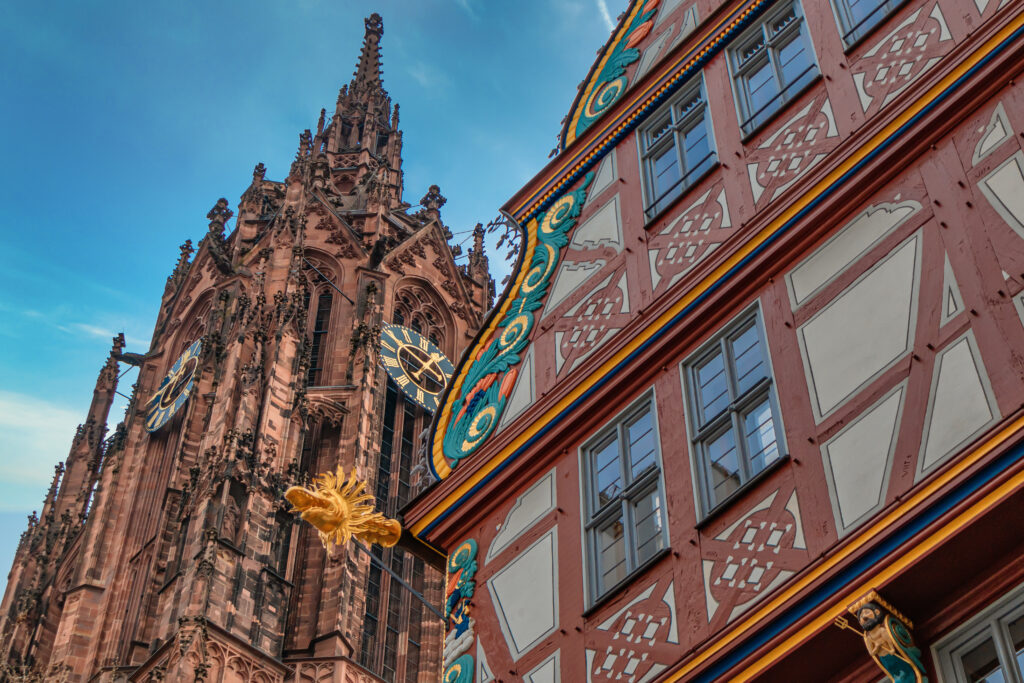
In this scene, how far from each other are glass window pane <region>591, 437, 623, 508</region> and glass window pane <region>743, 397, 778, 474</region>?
1.06m

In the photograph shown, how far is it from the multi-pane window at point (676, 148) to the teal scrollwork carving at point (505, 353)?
0.72 m

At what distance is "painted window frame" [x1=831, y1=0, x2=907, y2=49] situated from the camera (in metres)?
10.7

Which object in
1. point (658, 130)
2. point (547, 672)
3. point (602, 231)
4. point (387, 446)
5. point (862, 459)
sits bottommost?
point (547, 672)

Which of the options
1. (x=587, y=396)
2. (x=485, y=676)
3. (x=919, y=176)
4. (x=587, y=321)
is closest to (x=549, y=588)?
(x=485, y=676)

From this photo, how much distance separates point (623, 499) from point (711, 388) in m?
0.86

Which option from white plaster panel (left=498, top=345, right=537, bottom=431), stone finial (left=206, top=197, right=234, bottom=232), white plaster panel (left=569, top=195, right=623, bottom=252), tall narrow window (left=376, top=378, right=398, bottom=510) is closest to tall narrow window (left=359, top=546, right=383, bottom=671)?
tall narrow window (left=376, top=378, right=398, bottom=510)

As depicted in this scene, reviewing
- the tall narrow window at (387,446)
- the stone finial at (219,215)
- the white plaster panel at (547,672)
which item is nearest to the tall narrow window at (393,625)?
the tall narrow window at (387,446)

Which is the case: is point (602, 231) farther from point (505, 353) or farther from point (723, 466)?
point (723, 466)

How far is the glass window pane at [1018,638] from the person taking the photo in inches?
274

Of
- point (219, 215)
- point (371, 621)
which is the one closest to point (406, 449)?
point (371, 621)

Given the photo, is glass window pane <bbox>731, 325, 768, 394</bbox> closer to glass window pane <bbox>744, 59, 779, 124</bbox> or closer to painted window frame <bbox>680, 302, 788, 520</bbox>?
painted window frame <bbox>680, 302, 788, 520</bbox>

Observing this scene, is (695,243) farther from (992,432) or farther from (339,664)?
(339,664)

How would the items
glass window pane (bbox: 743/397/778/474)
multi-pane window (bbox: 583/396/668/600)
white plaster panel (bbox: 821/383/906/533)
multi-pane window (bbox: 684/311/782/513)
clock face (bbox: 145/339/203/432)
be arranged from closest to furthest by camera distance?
white plaster panel (bbox: 821/383/906/533) → glass window pane (bbox: 743/397/778/474) → multi-pane window (bbox: 684/311/782/513) → multi-pane window (bbox: 583/396/668/600) → clock face (bbox: 145/339/203/432)

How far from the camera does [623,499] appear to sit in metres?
9.84
